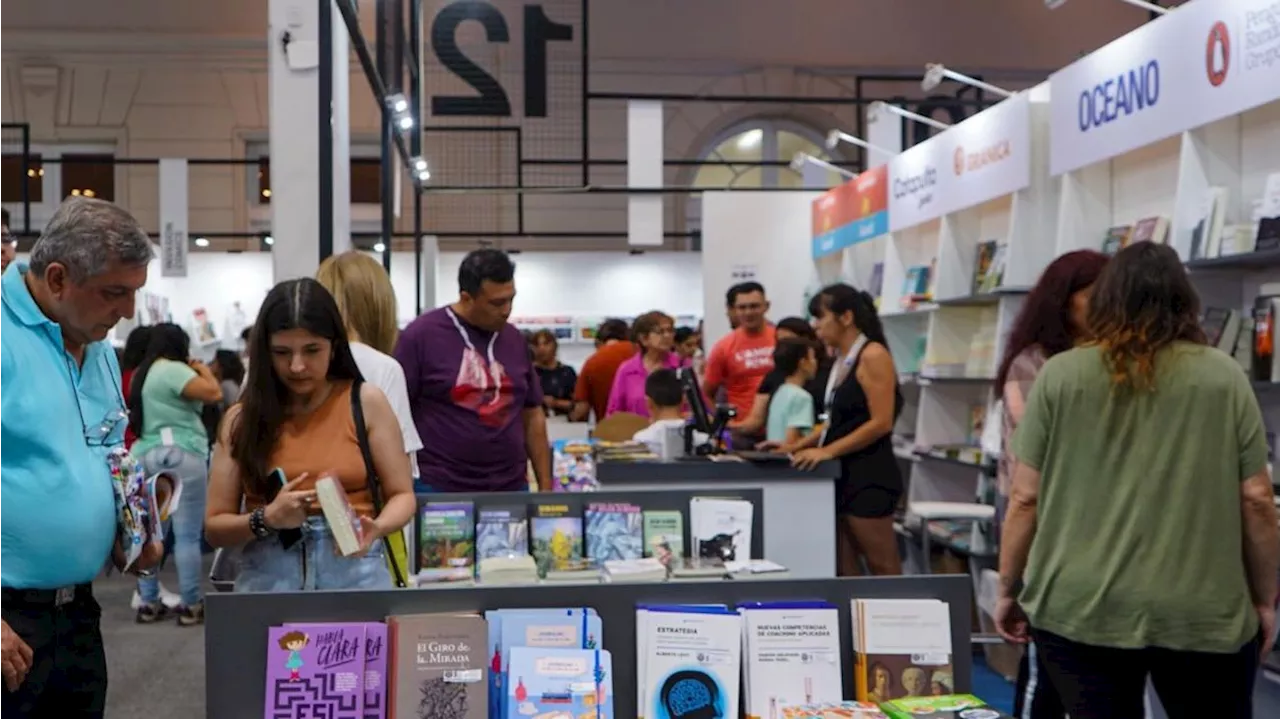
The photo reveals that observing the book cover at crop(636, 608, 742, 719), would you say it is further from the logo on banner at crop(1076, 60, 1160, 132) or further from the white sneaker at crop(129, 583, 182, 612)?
the white sneaker at crop(129, 583, 182, 612)

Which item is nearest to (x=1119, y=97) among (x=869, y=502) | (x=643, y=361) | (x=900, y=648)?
(x=869, y=502)

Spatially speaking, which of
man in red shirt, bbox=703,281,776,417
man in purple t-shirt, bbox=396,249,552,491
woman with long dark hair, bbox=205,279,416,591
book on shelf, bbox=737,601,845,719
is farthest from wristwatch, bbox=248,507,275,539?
man in red shirt, bbox=703,281,776,417

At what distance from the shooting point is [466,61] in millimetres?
7398

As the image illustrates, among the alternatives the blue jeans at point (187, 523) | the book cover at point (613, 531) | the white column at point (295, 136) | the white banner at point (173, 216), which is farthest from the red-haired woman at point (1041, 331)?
the white banner at point (173, 216)

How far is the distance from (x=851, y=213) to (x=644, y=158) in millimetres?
1906

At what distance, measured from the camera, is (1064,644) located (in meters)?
2.62

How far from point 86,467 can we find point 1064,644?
5.92ft

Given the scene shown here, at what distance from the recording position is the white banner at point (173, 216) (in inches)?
497

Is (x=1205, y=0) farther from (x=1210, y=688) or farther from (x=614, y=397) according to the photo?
(x=614, y=397)

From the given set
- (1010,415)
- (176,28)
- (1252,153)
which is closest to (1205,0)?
(1252,153)

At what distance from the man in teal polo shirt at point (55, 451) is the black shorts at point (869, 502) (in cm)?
309

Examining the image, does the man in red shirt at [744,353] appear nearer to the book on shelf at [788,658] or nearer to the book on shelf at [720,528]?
the book on shelf at [720,528]

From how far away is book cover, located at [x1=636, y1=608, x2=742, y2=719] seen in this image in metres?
2.22

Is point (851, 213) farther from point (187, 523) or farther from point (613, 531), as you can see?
point (613, 531)
